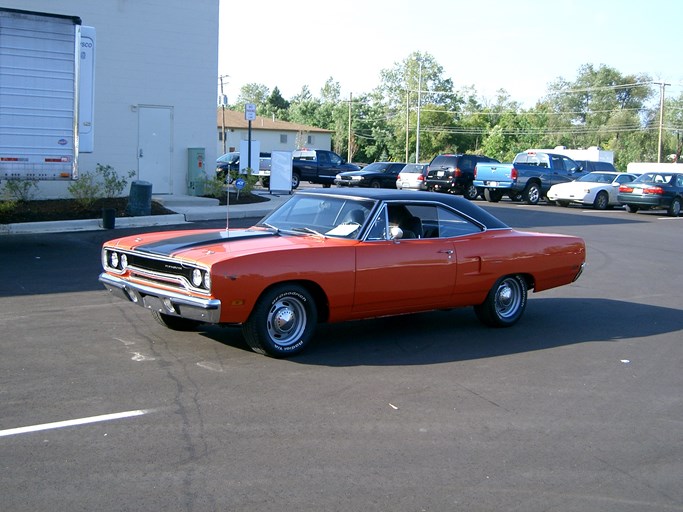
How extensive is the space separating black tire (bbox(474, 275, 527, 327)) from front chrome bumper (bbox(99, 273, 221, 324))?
3.32 m

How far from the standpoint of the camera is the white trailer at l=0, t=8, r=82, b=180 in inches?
540

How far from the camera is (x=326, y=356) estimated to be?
7.22m

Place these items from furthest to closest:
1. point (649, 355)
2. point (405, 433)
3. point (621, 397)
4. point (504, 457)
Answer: point (649, 355) → point (621, 397) → point (405, 433) → point (504, 457)

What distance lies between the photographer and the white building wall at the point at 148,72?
20219mm

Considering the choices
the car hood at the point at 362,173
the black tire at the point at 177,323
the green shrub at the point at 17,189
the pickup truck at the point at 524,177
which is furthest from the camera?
the car hood at the point at 362,173

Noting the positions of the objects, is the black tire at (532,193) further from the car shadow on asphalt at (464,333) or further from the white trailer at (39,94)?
the car shadow on asphalt at (464,333)

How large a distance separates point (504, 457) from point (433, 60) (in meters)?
93.2

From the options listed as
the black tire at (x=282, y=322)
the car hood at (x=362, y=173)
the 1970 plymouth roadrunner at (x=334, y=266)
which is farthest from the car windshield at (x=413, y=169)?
the black tire at (x=282, y=322)

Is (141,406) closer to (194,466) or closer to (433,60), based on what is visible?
(194,466)

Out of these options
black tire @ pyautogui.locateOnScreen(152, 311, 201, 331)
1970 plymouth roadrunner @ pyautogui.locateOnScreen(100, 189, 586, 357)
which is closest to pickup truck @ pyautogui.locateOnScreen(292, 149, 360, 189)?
1970 plymouth roadrunner @ pyautogui.locateOnScreen(100, 189, 586, 357)

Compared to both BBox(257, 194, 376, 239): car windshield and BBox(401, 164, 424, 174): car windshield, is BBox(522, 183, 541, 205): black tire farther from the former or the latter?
BBox(257, 194, 376, 239): car windshield

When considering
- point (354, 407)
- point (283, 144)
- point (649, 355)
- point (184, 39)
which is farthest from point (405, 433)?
point (283, 144)

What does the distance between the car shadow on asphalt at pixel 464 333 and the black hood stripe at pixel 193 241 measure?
1.00m

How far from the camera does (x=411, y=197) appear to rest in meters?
8.15
